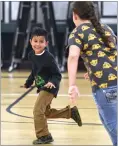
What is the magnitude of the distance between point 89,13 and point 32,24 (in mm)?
9560

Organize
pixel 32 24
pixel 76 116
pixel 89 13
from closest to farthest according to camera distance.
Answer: pixel 89 13 < pixel 76 116 < pixel 32 24

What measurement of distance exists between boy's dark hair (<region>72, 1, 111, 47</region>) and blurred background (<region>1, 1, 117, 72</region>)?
856 centimetres

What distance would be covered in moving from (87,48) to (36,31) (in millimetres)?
1252

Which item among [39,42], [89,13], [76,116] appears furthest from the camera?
[76,116]

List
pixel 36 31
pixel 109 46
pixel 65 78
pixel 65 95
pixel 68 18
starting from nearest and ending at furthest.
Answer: pixel 109 46 < pixel 36 31 < pixel 65 95 < pixel 65 78 < pixel 68 18

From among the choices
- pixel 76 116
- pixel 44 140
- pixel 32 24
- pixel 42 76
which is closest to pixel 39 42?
pixel 42 76

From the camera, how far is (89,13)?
2906 millimetres

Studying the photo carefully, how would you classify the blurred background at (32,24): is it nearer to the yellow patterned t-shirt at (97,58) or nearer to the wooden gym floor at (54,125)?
the wooden gym floor at (54,125)

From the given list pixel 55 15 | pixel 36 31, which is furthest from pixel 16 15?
pixel 36 31

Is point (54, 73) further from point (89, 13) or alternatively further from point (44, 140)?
point (89, 13)

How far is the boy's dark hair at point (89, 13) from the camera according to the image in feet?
9.43

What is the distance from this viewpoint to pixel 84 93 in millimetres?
7828

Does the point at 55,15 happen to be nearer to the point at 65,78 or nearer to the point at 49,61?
the point at 65,78

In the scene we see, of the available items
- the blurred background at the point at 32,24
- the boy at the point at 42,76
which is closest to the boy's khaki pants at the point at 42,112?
the boy at the point at 42,76
